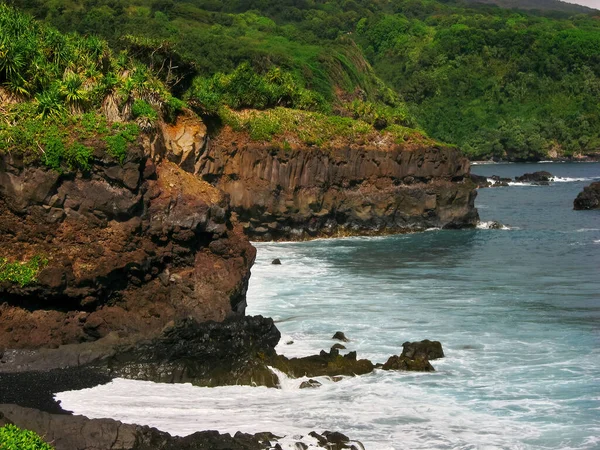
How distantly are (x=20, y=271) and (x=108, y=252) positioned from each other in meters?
2.00

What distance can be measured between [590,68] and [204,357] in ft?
493

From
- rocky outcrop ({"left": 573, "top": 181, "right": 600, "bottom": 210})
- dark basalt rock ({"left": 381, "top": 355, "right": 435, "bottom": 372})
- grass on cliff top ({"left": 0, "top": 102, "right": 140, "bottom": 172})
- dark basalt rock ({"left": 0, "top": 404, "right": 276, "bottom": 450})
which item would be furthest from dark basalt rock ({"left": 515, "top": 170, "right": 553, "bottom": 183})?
dark basalt rock ({"left": 0, "top": 404, "right": 276, "bottom": 450})

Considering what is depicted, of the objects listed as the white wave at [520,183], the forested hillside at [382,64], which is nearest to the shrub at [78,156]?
the forested hillside at [382,64]

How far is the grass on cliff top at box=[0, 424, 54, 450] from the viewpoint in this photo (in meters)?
11.1

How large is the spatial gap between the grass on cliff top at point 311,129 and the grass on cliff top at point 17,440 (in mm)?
37539

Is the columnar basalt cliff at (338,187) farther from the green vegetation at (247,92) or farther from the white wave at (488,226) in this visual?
the green vegetation at (247,92)

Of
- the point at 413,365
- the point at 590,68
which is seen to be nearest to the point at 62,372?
the point at 413,365

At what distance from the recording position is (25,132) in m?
21.3

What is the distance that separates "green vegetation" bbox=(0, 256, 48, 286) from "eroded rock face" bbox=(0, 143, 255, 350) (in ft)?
0.46

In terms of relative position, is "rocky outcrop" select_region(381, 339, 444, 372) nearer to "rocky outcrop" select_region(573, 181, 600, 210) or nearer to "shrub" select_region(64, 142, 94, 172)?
"shrub" select_region(64, 142, 94, 172)

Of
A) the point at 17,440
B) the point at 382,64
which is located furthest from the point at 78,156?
the point at 382,64

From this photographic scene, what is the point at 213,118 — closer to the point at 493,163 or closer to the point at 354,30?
the point at 493,163

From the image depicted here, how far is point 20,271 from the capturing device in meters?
20.0

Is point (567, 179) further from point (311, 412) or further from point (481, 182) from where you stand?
point (311, 412)
